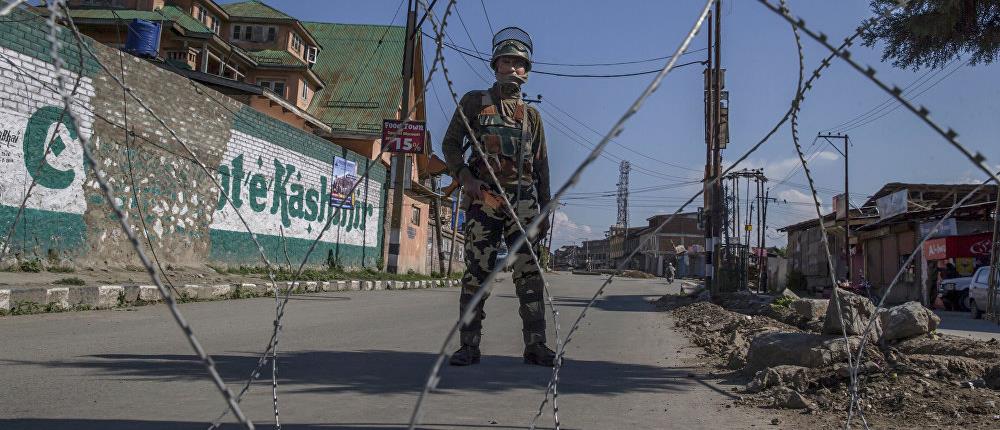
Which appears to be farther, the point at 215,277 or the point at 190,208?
the point at 190,208

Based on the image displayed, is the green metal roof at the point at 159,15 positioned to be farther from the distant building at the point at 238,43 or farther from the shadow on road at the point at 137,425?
the shadow on road at the point at 137,425

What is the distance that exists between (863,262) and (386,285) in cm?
2621

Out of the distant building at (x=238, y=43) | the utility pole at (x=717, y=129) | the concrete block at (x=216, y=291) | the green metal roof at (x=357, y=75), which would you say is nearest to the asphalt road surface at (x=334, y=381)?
the concrete block at (x=216, y=291)

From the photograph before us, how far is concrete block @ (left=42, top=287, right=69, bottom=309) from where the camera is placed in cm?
794

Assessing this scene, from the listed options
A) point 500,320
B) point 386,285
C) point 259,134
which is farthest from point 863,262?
point 500,320

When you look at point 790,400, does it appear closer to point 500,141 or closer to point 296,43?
point 500,141

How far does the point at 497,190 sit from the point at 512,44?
86 cm

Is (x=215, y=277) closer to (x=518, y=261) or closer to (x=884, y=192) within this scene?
(x=518, y=261)

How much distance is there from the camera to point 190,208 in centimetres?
1498

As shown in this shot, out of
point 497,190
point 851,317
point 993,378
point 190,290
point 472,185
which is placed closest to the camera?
point 993,378

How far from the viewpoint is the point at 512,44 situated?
13.8 feet

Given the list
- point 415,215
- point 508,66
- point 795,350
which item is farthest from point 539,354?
point 415,215

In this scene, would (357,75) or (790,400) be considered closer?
(790,400)

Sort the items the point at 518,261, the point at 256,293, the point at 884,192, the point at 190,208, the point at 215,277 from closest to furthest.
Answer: the point at 518,261 < the point at 256,293 < the point at 215,277 < the point at 190,208 < the point at 884,192
